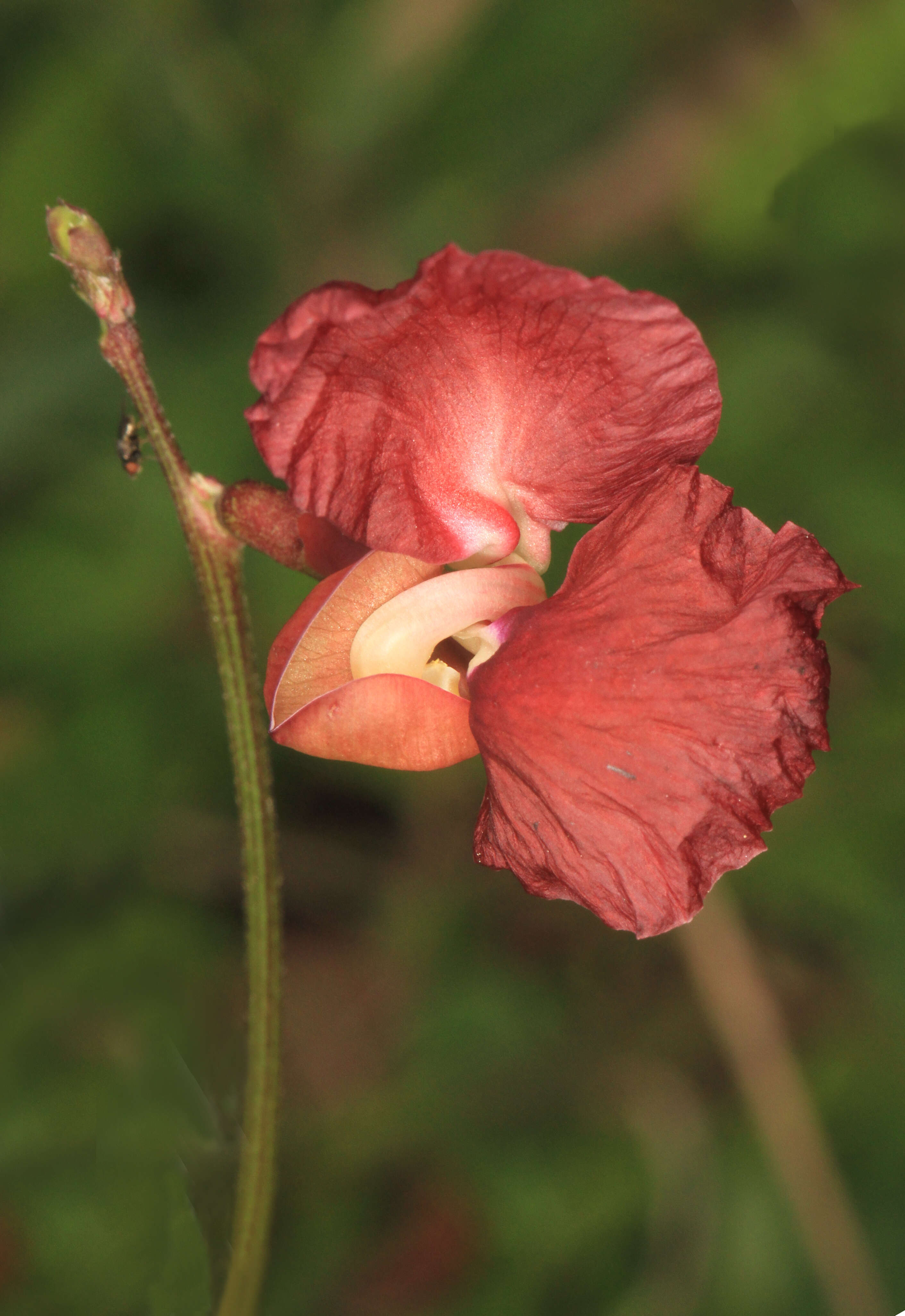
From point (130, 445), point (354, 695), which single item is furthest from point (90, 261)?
point (354, 695)

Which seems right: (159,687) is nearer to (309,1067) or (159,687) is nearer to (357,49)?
(309,1067)

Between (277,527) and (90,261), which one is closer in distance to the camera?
(90,261)

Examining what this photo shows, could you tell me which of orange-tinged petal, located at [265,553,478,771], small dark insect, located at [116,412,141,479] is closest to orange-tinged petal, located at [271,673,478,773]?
orange-tinged petal, located at [265,553,478,771]

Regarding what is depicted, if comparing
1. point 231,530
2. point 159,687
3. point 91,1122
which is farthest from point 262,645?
point 231,530

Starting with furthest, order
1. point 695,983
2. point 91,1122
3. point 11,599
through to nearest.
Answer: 1. point 695,983
2. point 11,599
3. point 91,1122

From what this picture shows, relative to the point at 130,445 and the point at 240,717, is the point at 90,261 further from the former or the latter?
the point at 240,717

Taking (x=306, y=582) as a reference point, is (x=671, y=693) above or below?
above

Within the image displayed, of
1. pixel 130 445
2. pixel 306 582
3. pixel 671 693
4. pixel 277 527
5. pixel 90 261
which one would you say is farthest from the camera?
pixel 306 582
